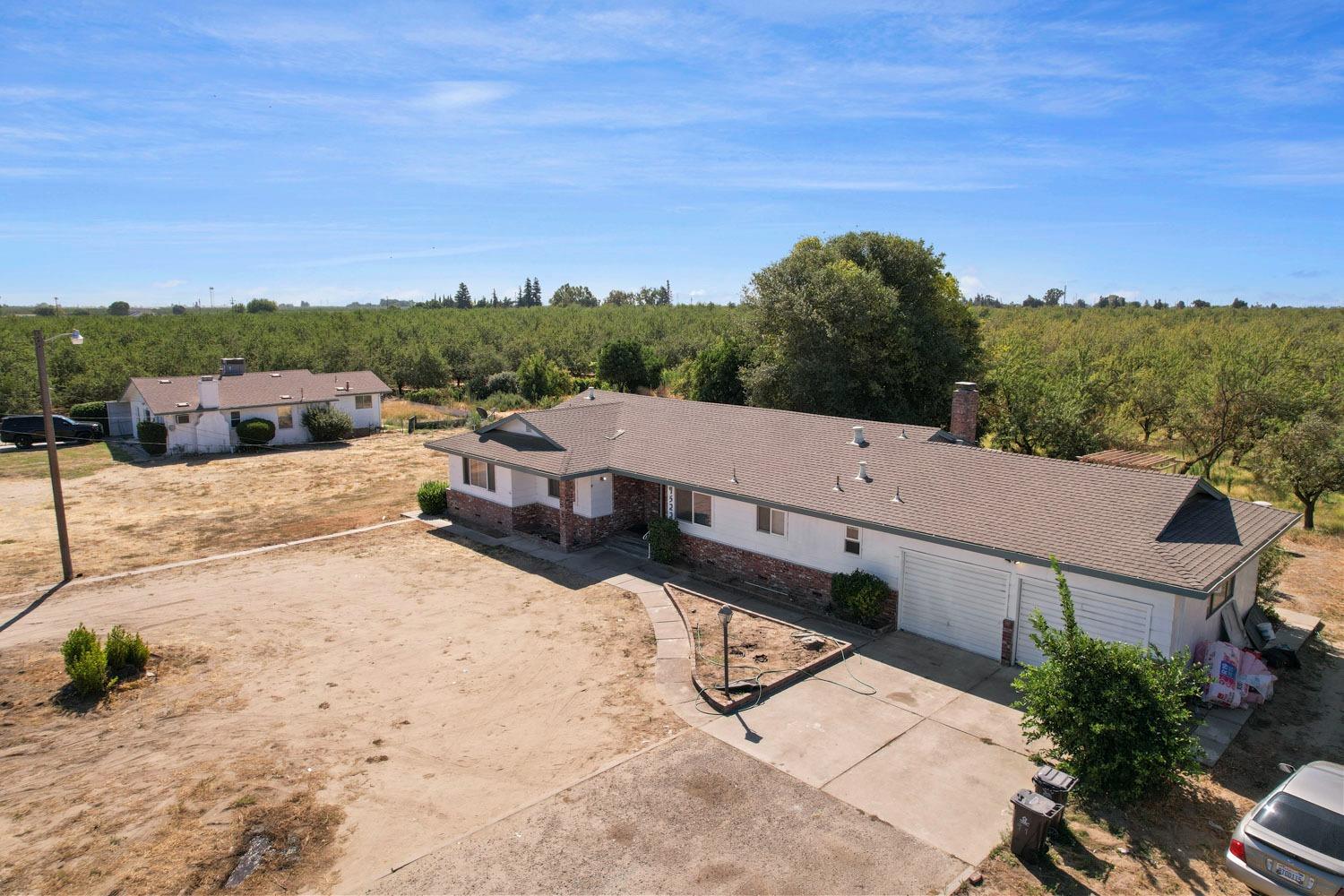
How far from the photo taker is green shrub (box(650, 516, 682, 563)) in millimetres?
19969

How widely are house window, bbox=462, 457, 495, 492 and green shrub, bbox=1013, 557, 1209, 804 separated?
17.1 m

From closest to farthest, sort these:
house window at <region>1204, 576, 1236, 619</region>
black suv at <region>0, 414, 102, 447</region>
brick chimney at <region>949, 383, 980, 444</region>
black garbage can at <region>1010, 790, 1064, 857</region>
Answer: black garbage can at <region>1010, 790, 1064, 857</region> → house window at <region>1204, 576, 1236, 619</region> → brick chimney at <region>949, 383, 980, 444</region> → black suv at <region>0, 414, 102, 447</region>

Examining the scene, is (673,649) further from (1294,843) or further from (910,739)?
(1294,843)

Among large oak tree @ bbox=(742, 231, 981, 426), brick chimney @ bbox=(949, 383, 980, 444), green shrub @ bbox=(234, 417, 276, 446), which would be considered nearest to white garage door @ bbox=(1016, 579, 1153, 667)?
brick chimney @ bbox=(949, 383, 980, 444)

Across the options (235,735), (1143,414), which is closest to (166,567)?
(235,735)

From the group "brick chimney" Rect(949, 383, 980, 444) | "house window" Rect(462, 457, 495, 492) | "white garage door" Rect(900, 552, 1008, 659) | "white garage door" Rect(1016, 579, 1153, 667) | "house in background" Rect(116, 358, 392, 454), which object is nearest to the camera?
"white garage door" Rect(1016, 579, 1153, 667)

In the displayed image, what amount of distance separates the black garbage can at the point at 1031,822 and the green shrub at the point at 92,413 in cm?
4776

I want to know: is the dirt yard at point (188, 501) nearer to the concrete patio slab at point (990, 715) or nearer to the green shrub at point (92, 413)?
the green shrub at point (92, 413)

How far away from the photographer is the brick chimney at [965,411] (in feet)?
65.4

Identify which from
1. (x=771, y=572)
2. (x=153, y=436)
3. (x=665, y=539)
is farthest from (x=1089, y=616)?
(x=153, y=436)

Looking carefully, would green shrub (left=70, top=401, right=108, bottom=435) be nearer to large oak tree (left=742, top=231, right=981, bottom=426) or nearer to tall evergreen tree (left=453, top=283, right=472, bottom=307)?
large oak tree (left=742, top=231, right=981, bottom=426)

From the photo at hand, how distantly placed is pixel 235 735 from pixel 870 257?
31.4 meters

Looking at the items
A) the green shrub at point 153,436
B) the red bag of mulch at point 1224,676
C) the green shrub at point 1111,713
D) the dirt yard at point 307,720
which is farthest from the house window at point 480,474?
the green shrub at point 153,436

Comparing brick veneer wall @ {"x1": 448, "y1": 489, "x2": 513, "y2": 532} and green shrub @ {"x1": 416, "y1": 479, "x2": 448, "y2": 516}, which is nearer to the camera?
brick veneer wall @ {"x1": 448, "y1": 489, "x2": 513, "y2": 532}
